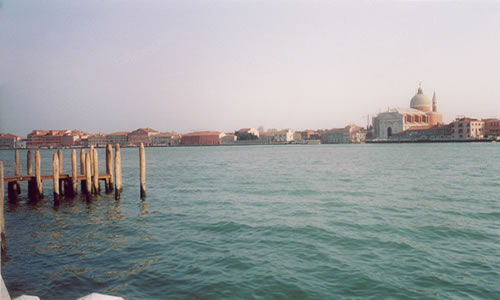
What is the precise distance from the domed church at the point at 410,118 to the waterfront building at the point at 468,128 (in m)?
5.79

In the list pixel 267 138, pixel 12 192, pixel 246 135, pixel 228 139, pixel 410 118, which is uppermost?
pixel 410 118

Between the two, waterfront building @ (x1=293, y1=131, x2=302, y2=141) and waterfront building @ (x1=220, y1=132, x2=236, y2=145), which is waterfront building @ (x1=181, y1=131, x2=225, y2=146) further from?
waterfront building @ (x1=293, y1=131, x2=302, y2=141)

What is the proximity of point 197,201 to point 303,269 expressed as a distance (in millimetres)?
6930

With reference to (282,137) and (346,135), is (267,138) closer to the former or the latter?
(282,137)

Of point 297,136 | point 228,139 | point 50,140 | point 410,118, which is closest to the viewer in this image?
point 410,118

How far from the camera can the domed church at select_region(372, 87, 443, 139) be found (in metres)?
85.7

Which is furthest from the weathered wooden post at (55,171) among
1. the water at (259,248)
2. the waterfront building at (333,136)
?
the waterfront building at (333,136)

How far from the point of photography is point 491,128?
77.8 meters

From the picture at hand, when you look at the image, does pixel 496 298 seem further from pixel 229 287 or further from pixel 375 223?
pixel 375 223

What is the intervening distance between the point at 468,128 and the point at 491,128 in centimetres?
470

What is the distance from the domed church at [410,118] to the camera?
85688mm

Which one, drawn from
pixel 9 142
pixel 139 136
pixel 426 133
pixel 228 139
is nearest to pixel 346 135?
pixel 426 133

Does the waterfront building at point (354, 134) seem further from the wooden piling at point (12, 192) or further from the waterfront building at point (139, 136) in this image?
the wooden piling at point (12, 192)

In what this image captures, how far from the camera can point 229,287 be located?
15.4 ft
